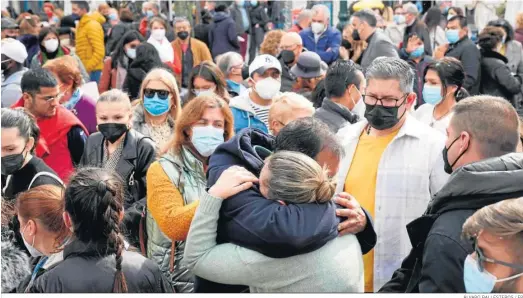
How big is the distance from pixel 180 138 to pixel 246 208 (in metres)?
1.19

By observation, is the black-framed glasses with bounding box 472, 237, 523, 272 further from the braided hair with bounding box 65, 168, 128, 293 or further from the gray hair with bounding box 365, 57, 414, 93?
the gray hair with bounding box 365, 57, 414, 93

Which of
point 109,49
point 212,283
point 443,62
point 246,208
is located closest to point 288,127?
point 246,208

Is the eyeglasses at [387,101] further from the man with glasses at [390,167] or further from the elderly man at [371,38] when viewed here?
the elderly man at [371,38]

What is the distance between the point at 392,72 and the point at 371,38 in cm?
487

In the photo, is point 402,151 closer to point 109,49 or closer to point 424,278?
point 424,278

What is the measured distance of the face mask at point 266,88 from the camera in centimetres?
588

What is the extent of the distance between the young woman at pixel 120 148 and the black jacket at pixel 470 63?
15.2 feet

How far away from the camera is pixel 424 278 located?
8.37 ft

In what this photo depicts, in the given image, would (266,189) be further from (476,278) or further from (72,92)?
(72,92)

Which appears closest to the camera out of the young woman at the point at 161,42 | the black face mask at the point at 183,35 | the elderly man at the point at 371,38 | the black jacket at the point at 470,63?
the elderly man at the point at 371,38

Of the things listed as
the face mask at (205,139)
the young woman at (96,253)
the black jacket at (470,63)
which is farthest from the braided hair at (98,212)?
→ the black jacket at (470,63)

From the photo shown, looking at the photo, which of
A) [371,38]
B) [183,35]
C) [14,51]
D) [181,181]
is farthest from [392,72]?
[183,35]

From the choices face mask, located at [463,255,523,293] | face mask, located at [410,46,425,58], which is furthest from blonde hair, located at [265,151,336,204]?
face mask, located at [410,46,425,58]

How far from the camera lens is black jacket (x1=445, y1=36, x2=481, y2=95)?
327 inches
